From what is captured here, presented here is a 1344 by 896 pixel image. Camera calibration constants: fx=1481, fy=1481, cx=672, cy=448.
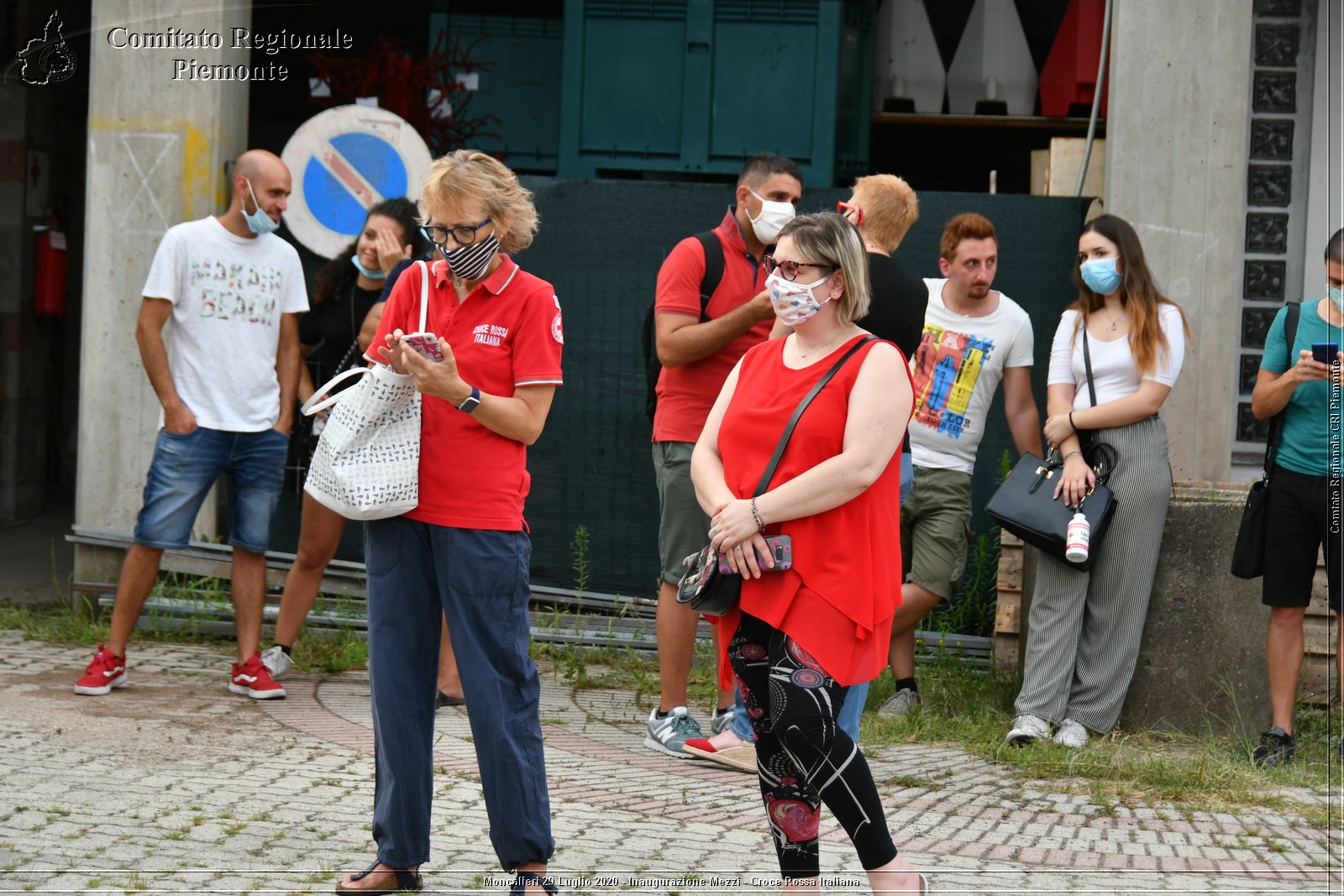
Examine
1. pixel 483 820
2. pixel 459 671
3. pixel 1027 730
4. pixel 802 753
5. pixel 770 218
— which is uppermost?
pixel 770 218

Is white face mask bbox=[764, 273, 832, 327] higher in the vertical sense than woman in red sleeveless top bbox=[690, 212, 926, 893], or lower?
higher

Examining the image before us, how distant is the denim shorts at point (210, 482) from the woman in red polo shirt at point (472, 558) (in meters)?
2.43

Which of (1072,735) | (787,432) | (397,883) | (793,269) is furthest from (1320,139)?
(397,883)

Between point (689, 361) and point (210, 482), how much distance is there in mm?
2203

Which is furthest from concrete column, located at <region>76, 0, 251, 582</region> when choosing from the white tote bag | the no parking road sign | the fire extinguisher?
the white tote bag

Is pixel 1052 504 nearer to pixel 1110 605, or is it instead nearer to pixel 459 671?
pixel 1110 605

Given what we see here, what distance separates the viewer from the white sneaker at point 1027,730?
587 centimetres

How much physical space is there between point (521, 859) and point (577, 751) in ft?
5.66

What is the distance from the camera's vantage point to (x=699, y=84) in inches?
339

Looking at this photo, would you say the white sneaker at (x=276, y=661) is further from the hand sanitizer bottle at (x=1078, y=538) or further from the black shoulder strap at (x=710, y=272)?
the hand sanitizer bottle at (x=1078, y=538)

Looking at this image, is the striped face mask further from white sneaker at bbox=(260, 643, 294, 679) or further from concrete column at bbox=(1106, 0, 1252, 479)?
concrete column at bbox=(1106, 0, 1252, 479)

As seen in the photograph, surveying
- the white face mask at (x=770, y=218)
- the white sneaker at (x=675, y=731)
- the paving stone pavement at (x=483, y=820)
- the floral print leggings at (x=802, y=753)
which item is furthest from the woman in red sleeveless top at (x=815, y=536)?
the white sneaker at (x=675, y=731)

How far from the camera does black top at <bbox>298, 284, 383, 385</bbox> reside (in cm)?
688

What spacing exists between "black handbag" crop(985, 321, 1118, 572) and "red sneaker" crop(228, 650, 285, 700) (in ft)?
10.1
